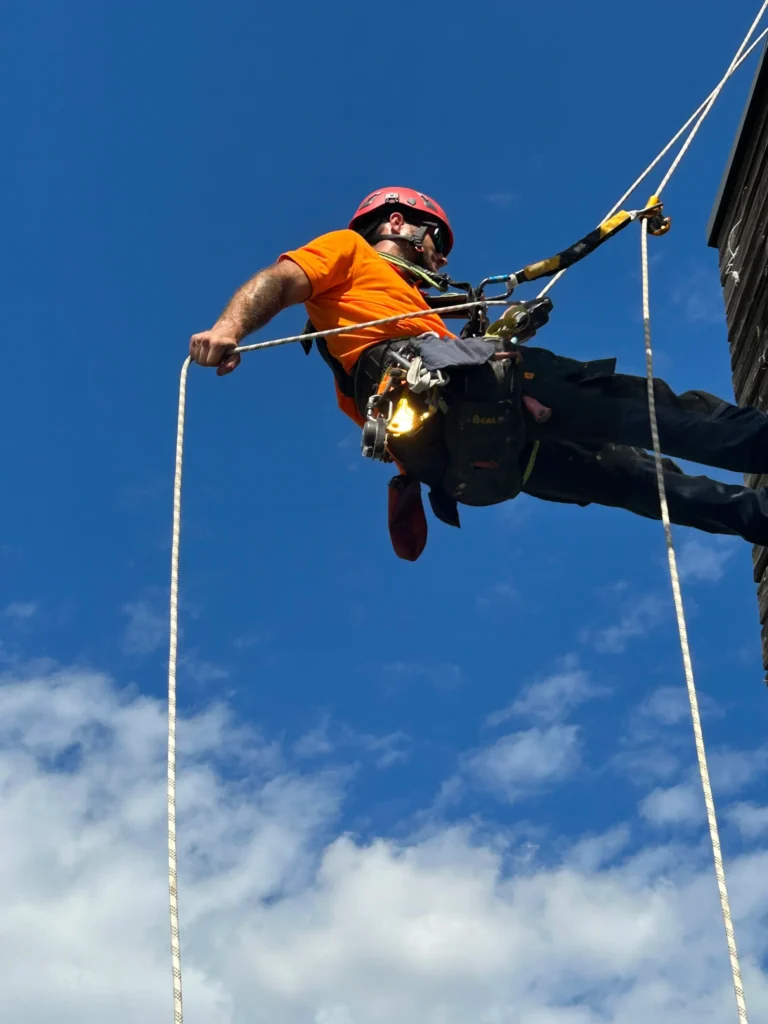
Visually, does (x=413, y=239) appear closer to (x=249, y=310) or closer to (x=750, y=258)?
(x=249, y=310)

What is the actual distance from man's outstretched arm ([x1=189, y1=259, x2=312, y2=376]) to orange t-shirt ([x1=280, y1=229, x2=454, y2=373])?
0.07 m

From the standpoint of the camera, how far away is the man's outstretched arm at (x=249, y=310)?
396cm

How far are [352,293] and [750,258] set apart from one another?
285 centimetres

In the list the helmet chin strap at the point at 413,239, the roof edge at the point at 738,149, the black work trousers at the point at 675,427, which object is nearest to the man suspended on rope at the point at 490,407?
the black work trousers at the point at 675,427

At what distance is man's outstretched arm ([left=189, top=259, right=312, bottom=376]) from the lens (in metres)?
3.96

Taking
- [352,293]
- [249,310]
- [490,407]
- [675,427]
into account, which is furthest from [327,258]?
[675,427]

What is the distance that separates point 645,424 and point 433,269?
1.17 meters

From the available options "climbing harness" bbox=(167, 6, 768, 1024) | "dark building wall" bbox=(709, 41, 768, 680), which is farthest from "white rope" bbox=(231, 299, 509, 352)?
"dark building wall" bbox=(709, 41, 768, 680)

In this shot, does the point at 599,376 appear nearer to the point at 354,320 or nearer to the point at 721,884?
the point at 354,320

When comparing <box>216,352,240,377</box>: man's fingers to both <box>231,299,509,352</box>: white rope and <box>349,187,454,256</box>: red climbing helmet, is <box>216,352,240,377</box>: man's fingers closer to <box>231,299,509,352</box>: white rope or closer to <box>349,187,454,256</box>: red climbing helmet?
<box>231,299,509,352</box>: white rope

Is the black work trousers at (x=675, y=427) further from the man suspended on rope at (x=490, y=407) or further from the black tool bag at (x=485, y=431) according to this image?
the black tool bag at (x=485, y=431)

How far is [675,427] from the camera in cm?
434

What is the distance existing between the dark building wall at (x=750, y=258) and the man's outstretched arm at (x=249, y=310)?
2.72m

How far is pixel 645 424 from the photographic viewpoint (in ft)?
14.3
